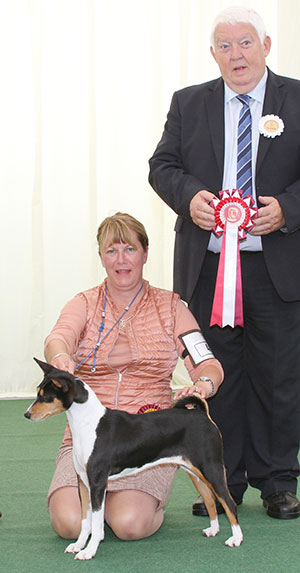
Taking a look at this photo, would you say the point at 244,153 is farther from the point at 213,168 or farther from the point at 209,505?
the point at 209,505

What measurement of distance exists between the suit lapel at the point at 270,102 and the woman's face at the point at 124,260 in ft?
1.63

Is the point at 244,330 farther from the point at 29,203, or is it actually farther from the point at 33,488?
the point at 29,203

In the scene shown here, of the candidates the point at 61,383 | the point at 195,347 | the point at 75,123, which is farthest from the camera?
the point at 75,123

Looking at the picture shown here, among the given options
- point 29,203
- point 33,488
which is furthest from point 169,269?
point 33,488

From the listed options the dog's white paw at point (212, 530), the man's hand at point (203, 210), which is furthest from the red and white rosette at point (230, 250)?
the dog's white paw at point (212, 530)

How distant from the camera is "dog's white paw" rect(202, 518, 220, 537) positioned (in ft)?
7.55

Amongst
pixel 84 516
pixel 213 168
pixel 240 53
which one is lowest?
pixel 84 516

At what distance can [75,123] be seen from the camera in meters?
5.17

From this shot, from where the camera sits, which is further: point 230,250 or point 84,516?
point 230,250

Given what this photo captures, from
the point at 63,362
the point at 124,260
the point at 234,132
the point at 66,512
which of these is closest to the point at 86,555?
the point at 66,512

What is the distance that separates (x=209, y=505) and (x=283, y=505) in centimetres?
39

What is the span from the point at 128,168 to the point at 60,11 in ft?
3.79

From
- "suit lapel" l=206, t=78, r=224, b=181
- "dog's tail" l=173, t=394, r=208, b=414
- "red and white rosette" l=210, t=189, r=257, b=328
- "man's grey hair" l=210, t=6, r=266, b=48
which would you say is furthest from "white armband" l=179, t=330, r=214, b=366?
"man's grey hair" l=210, t=6, r=266, b=48

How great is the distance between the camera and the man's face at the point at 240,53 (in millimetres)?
2453
